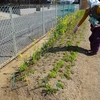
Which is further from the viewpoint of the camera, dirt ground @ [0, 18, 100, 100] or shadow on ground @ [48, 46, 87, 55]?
shadow on ground @ [48, 46, 87, 55]

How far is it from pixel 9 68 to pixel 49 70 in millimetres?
1056

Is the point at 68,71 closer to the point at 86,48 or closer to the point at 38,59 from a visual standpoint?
the point at 38,59

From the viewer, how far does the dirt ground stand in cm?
301

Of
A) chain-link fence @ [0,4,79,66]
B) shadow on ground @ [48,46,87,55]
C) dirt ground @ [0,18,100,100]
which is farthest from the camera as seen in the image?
shadow on ground @ [48,46,87,55]

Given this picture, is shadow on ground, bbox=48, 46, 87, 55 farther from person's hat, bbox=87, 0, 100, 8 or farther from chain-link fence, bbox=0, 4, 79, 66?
person's hat, bbox=87, 0, 100, 8

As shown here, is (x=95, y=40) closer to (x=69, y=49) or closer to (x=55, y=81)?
(x=69, y=49)

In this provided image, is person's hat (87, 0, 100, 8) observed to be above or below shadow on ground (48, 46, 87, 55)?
above

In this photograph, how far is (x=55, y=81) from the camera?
3303 mm

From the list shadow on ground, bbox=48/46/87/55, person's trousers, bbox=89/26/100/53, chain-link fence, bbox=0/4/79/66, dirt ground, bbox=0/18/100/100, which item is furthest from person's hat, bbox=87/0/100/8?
chain-link fence, bbox=0/4/79/66

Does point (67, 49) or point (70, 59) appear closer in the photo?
point (70, 59)

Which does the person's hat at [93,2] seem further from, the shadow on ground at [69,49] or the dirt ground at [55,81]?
the dirt ground at [55,81]

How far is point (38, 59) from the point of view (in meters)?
4.42

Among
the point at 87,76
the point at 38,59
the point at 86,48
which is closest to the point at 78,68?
the point at 87,76

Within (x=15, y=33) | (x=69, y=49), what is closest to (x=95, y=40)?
(x=69, y=49)
